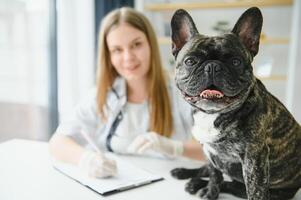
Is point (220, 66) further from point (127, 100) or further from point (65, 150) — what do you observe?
point (127, 100)

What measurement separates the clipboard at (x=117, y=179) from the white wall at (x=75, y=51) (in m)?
1.23

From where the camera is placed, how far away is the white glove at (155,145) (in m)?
1.06

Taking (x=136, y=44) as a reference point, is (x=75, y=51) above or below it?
below

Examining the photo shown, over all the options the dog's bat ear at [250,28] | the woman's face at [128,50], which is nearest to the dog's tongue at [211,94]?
the dog's bat ear at [250,28]

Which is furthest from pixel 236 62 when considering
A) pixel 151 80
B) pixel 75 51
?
pixel 75 51

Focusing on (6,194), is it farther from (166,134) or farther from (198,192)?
(166,134)

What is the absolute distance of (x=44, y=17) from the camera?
1.90m

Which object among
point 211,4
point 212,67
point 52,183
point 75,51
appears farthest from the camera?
point 211,4

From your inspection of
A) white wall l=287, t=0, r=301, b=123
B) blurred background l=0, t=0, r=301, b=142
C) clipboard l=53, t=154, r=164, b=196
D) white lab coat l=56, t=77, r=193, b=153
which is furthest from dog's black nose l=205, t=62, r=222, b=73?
white wall l=287, t=0, r=301, b=123

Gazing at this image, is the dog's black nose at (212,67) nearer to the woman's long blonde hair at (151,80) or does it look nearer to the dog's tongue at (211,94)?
the dog's tongue at (211,94)

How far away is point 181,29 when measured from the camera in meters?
0.58

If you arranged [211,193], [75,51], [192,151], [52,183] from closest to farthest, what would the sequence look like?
[211,193] < [52,183] < [192,151] < [75,51]

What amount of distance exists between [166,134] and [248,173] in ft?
2.76

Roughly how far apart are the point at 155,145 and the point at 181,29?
563 millimetres
